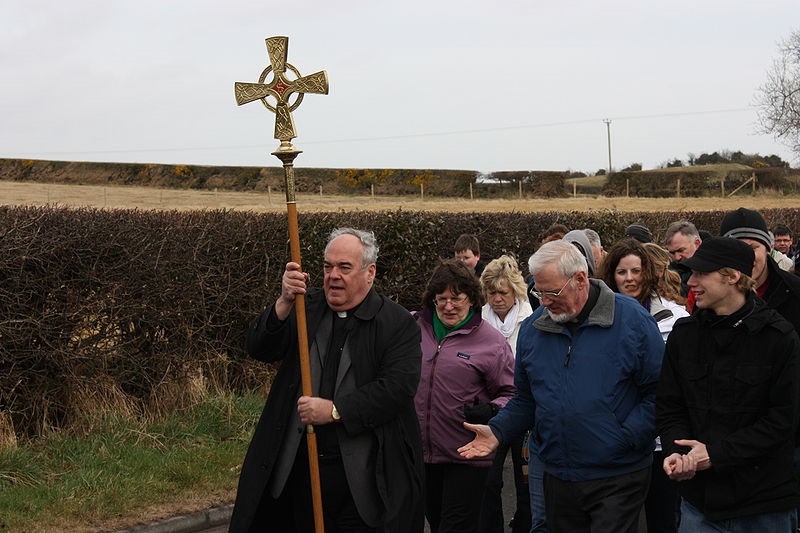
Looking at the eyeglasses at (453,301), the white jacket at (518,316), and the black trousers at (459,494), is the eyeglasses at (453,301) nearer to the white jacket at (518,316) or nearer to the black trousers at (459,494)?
the black trousers at (459,494)

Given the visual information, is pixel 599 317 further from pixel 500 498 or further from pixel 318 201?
pixel 318 201

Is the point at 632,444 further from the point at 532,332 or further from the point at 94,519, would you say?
the point at 94,519

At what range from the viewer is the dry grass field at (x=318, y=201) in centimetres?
4088

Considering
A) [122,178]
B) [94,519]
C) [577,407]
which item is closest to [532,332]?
[577,407]

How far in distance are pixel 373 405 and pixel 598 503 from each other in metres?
1.13

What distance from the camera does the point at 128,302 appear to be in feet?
28.9

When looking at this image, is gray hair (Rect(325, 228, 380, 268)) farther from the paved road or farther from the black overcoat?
the paved road

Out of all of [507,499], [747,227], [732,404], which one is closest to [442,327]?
[747,227]

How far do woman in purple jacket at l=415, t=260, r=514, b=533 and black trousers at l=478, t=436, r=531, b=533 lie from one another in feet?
1.37

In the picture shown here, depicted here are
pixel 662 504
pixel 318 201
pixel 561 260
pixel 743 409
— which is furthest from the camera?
pixel 318 201

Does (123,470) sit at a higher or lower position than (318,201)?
lower

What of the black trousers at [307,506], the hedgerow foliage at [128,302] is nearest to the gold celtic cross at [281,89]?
the black trousers at [307,506]

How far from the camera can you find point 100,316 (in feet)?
28.3

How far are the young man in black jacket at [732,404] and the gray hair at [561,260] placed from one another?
0.55m
